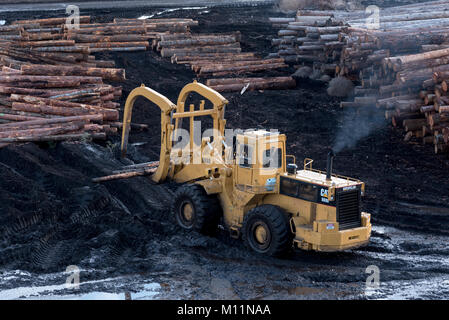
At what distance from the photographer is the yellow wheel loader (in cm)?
1274

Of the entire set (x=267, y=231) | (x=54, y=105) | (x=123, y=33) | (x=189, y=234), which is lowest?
(x=189, y=234)

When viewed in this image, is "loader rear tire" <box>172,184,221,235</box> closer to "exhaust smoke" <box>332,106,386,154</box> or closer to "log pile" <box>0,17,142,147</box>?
"log pile" <box>0,17,142,147</box>

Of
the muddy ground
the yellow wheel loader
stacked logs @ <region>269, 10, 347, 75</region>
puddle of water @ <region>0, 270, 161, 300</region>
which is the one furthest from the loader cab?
stacked logs @ <region>269, 10, 347, 75</region>

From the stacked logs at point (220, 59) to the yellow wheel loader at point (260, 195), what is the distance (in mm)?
10989

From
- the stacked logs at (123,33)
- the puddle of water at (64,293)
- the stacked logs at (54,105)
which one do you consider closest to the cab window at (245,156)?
the puddle of water at (64,293)

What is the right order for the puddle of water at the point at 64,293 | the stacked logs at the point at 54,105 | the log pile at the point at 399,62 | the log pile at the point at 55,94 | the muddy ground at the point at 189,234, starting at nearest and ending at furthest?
the puddle of water at the point at 64,293 < the muddy ground at the point at 189,234 < the stacked logs at the point at 54,105 < the log pile at the point at 55,94 < the log pile at the point at 399,62

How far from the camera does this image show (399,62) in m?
21.5

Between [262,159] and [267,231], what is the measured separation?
4.58 feet

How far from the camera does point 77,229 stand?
46.5ft

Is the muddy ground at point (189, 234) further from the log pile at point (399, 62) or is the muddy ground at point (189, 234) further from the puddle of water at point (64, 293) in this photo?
the log pile at point (399, 62)

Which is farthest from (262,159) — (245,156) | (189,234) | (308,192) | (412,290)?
(412,290)

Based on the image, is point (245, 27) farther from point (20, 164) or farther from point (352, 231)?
point (352, 231)

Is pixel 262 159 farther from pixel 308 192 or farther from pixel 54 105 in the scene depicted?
pixel 54 105

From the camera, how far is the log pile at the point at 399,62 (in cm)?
2077
